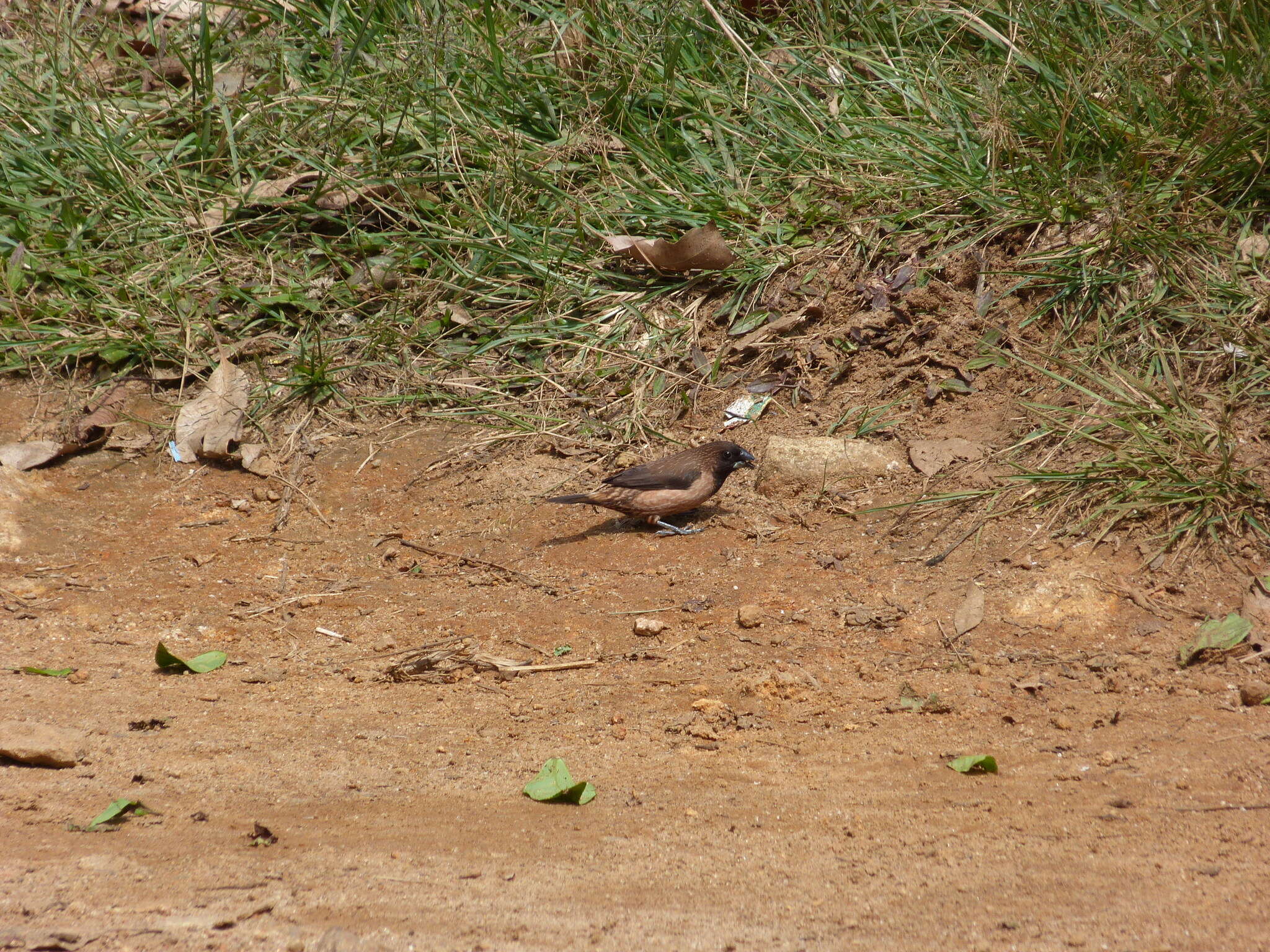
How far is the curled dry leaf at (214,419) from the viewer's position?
5838mm

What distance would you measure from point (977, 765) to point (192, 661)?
281 cm

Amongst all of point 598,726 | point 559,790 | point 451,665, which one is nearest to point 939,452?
point 598,726

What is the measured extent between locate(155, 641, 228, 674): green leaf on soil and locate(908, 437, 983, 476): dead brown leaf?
3.09 m

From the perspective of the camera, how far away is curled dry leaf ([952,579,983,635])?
3.93 m

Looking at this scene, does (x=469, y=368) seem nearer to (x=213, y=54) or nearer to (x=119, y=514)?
(x=119, y=514)

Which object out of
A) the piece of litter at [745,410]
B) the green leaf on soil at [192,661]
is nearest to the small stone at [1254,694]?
the piece of litter at [745,410]

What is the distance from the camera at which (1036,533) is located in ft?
14.1

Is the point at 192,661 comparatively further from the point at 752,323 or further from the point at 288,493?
the point at 752,323

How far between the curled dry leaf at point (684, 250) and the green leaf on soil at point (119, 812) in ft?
13.2

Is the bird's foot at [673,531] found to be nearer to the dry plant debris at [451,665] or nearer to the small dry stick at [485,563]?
the small dry stick at [485,563]

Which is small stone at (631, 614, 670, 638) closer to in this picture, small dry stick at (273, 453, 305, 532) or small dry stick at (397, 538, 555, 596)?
small dry stick at (397, 538, 555, 596)

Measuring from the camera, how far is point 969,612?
397 centimetres

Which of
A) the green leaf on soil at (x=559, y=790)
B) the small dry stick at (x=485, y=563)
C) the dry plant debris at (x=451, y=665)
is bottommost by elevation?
the small dry stick at (x=485, y=563)

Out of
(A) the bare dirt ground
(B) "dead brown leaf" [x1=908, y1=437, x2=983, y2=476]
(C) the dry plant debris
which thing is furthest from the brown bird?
(C) the dry plant debris
